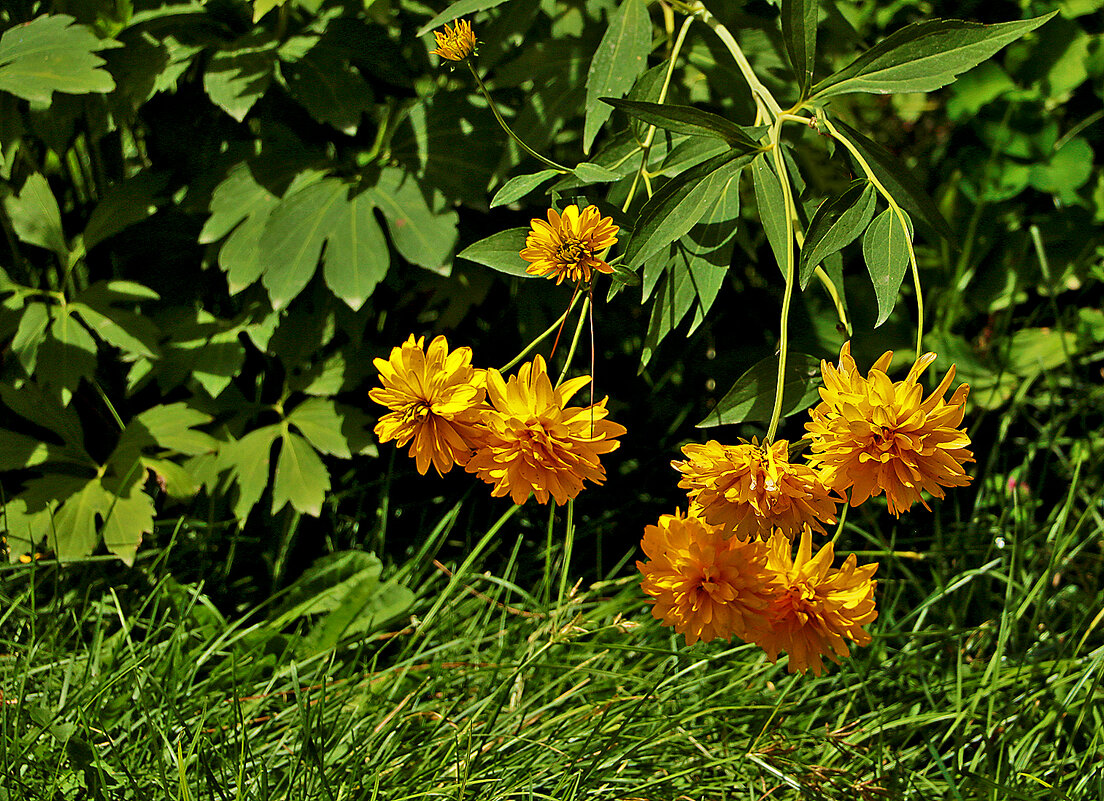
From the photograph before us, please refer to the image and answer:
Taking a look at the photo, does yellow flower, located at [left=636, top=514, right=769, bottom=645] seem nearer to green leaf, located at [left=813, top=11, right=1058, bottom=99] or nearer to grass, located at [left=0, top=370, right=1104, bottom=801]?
grass, located at [left=0, top=370, right=1104, bottom=801]

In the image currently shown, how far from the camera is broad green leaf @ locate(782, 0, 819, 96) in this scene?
3.74ft

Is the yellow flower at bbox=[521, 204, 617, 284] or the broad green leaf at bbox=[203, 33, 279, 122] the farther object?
the broad green leaf at bbox=[203, 33, 279, 122]

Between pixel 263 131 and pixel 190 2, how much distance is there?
9.4 inches

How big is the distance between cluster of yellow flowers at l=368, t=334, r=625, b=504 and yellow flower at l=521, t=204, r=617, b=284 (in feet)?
0.34

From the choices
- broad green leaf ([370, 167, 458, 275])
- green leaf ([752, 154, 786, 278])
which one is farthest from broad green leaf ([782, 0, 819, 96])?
broad green leaf ([370, 167, 458, 275])

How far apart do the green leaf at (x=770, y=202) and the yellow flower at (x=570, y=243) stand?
0.21m

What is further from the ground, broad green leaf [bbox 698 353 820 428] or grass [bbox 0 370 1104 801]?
broad green leaf [bbox 698 353 820 428]

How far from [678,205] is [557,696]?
2.75 feet

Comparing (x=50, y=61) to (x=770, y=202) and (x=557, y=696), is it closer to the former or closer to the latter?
(x=770, y=202)

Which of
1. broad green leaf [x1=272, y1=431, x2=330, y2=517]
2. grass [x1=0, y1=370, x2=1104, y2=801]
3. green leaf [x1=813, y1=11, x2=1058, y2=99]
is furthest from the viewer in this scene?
broad green leaf [x1=272, y1=431, x2=330, y2=517]

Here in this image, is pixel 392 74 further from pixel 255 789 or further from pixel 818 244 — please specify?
pixel 255 789

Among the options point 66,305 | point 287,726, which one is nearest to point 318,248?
point 66,305

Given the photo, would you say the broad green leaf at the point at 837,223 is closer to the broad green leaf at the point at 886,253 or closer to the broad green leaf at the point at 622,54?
the broad green leaf at the point at 886,253

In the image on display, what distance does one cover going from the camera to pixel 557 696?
153 centimetres
